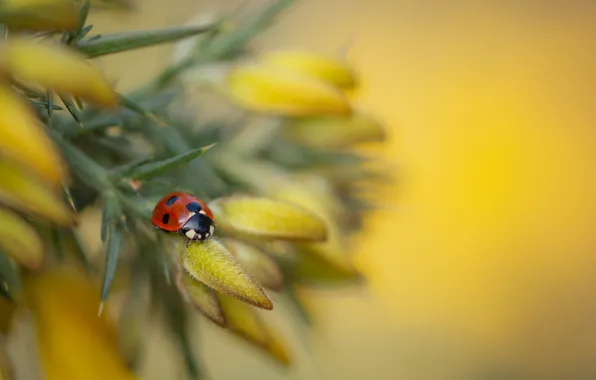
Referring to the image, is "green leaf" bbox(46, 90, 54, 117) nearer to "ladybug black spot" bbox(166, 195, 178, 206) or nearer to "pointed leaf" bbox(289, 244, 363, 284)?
"ladybug black spot" bbox(166, 195, 178, 206)

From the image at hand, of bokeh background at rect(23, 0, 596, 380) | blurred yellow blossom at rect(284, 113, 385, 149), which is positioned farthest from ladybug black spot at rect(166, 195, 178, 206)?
→ bokeh background at rect(23, 0, 596, 380)

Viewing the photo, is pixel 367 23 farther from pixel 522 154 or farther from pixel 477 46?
pixel 522 154

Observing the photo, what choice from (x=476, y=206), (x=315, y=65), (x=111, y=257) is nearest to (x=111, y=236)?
(x=111, y=257)

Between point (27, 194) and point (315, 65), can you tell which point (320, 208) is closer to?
A: point (315, 65)

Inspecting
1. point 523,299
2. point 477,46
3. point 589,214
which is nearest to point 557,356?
point 523,299

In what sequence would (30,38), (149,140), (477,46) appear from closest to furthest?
(30,38) → (149,140) → (477,46)

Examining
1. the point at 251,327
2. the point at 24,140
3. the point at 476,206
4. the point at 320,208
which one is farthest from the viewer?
the point at 476,206
